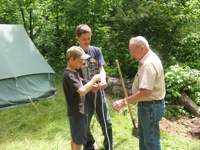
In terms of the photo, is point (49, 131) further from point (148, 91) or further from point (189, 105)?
point (189, 105)

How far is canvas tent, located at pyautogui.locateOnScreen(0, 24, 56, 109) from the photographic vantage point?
5512mm

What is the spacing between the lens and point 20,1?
8.82 m

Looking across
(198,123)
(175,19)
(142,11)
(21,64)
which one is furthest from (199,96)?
(21,64)

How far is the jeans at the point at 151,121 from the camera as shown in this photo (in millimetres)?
2488

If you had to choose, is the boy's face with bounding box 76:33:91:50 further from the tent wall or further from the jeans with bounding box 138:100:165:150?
the tent wall

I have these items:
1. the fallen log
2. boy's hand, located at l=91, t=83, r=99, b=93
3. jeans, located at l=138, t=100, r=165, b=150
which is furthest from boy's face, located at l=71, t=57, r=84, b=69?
the fallen log

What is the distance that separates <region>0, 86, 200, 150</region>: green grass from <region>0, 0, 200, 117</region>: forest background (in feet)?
3.92

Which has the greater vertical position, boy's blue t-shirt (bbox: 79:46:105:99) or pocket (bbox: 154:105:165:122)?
boy's blue t-shirt (bbox: 79:46:105:99)

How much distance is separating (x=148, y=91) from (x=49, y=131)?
246 centimetres

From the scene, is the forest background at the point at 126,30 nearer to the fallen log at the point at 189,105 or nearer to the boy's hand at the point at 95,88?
the fallen log at the point at 189,105

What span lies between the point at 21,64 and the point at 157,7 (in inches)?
143

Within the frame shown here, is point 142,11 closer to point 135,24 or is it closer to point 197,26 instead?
point 135,24

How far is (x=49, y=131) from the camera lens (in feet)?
13.9

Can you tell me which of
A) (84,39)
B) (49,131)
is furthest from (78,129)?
(49,131)
